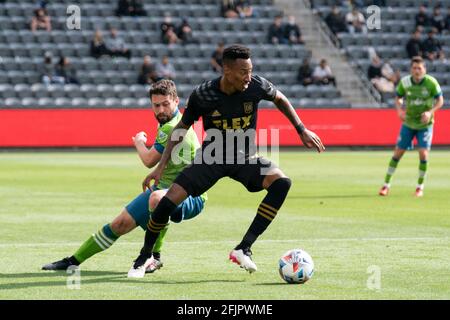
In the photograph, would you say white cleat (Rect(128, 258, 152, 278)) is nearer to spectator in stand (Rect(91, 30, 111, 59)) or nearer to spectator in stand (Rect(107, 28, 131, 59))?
spectator in stand (Rect(91, 30, 111, 59))

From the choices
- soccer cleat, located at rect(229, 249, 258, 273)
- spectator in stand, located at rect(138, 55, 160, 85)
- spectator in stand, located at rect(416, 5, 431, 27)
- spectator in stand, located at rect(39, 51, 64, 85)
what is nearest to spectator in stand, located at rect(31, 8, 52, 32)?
spectator in stand, located at rect(39, 51, 64, 85)

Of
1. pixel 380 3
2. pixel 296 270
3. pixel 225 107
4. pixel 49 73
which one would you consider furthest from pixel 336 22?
pixel 296 270

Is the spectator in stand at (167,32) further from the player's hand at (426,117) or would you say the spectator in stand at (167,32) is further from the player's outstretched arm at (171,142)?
the player's outstretched arm at (171,142)

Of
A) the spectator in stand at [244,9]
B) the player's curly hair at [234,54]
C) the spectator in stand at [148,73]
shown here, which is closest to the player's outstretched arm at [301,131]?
the player's curly hair at [234,54]

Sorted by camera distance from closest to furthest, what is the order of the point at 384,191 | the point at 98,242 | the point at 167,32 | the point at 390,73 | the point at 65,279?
the point at 65,279, the point at 98,242, the point at 384,191, the point at 167,32, the point at 390,73

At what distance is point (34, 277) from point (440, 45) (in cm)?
3313

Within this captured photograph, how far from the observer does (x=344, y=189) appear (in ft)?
66.8

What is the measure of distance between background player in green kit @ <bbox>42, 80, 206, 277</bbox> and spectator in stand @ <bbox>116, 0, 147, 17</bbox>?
28.5 meters

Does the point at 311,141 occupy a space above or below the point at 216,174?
above

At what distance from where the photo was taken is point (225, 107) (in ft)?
31.1

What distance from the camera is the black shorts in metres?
9.44

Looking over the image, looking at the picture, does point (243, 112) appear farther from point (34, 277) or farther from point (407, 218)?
point (407, 218)

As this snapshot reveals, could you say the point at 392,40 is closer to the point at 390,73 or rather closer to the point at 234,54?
the point at 390,73

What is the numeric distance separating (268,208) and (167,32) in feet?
94.1
